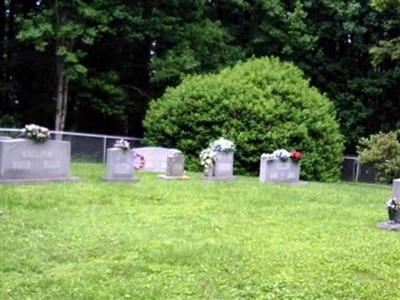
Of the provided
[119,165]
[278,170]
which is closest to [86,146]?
[119,165]

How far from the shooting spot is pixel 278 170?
14297 mm

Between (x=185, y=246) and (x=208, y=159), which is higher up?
(x=208, y=159)

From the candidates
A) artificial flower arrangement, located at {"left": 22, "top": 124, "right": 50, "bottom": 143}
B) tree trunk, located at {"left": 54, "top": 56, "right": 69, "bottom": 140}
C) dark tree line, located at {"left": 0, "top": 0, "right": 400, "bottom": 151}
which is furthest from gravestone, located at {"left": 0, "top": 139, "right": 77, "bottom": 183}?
tree trunk, located at {"left": 54, "top": 56, "right": 69, "bottom": 140}

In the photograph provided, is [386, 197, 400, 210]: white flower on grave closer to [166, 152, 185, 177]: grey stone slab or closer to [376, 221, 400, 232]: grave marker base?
[376, 221, 400, 232]: grave marker base

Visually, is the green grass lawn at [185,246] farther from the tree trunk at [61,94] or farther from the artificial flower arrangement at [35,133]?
the tree trunk at [61,94]

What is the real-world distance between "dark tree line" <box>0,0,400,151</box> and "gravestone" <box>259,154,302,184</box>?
7.56 metres

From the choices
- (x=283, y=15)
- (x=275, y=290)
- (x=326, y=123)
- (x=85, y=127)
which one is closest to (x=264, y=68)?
(x=326, y=123)

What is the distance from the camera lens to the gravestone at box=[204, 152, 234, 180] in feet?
46.6

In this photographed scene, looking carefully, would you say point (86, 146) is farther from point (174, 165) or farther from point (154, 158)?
point (174, 165)

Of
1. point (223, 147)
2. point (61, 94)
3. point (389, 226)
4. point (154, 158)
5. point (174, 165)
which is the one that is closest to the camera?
point (389, 226)

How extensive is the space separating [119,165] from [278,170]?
13.0 ft

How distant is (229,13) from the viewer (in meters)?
26.6

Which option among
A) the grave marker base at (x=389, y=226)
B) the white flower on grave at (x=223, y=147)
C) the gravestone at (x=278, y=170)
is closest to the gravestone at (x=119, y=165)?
the white flower on grave at (x=223, y=147)

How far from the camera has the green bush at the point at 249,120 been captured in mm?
17391
